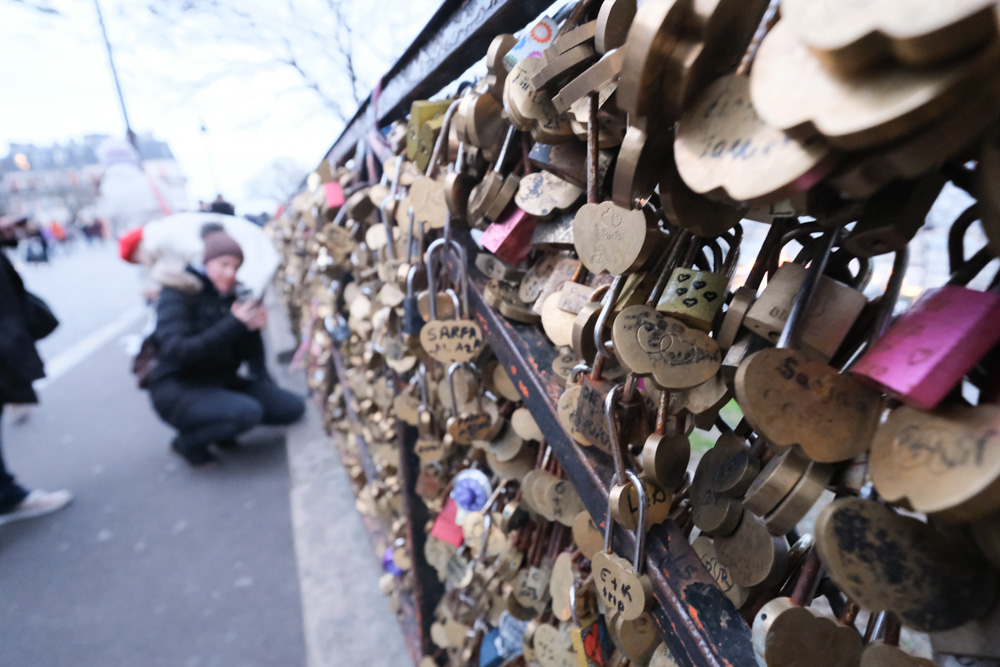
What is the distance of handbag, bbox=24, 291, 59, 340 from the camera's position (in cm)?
244

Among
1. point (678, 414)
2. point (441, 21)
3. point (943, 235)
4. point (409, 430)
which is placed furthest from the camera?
point (943, 235)

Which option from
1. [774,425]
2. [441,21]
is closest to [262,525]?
[441,21]

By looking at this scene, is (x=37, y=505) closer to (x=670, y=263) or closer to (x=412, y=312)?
(x=412, y=312)

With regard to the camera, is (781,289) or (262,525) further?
(262,525)

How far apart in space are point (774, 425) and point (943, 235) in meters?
3.76

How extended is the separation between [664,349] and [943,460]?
151 millimetres

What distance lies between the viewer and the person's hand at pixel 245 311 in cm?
256

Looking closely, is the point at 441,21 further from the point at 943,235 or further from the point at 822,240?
the point at 943,235

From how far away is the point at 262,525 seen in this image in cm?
212

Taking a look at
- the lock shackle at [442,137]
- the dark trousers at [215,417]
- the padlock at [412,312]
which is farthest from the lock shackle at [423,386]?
the dark trousers at [215,417]

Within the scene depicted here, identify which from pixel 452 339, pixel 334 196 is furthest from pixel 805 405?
pixel 334 196

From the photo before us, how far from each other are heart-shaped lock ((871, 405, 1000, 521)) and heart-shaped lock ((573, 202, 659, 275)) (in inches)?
6.8

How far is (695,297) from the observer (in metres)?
0.35

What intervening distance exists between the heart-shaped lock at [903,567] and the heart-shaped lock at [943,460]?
35 mm
